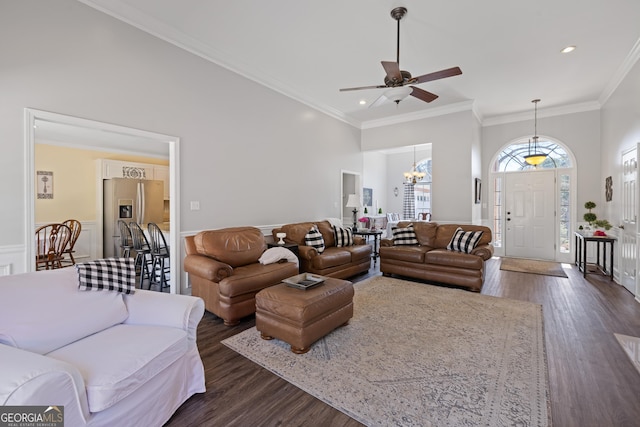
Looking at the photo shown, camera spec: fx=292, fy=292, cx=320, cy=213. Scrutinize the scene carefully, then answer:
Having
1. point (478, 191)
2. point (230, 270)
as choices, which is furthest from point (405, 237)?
point (230, 270)

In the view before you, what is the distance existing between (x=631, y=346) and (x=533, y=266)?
3645mm

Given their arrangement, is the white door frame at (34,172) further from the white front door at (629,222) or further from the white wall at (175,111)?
the white front door at (629,222)

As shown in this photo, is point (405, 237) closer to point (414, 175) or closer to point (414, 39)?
point (414, 39)

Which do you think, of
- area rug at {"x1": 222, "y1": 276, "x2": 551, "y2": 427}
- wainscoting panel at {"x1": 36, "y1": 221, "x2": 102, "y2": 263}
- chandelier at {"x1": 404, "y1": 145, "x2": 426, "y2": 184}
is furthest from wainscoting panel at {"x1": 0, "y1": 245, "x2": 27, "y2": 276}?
chandelier at {"x1": 404, "y1": 145, "x2": 426, "y2": 184}

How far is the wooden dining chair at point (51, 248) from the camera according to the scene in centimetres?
437

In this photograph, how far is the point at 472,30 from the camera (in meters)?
3.50

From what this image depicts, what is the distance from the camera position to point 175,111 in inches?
145

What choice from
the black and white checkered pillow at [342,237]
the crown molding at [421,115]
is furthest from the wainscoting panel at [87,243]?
the crown molding at [421,115]

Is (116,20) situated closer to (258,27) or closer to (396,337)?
(258,27)

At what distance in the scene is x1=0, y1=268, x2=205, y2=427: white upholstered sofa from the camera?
121 centimetres

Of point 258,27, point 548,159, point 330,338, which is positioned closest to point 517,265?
point 548,159

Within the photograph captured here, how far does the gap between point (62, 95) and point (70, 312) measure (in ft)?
7.38

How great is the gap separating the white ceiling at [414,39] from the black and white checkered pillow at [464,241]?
254cm

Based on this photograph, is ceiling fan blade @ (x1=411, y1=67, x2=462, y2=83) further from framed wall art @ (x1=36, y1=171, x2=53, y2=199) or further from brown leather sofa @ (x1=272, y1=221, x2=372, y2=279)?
framed wall art @ (x1=36, y1=171, x2=53, y2=199)
